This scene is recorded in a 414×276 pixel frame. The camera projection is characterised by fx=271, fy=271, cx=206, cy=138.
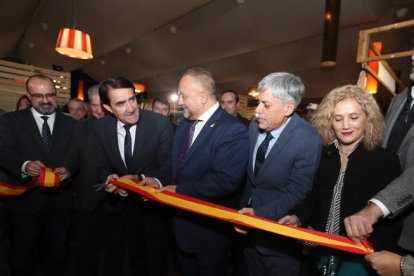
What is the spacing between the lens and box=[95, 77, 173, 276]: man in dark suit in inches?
90.7

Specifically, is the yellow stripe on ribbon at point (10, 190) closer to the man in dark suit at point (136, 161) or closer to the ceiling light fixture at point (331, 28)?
the man in dark suit at point (136, 161)

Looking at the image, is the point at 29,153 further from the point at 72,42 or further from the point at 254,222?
the point at 72,42

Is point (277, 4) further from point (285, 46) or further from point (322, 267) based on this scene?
point (322, 267)

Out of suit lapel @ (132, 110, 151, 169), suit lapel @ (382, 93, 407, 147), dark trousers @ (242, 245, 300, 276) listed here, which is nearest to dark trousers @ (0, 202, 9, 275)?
suit lapel @ (132, 110, 151, 169)

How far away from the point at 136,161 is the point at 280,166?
1230 mm

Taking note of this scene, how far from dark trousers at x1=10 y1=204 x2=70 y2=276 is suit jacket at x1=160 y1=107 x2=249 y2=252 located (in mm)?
A: 1331

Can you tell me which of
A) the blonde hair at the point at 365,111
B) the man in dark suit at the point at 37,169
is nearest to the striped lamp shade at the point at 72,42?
the man in dark suit at the point at 37,169

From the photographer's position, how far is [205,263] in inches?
73.4

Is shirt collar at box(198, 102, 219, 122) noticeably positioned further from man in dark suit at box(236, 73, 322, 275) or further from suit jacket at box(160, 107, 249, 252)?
man in dark suit at box(236, 73, 322, 275)

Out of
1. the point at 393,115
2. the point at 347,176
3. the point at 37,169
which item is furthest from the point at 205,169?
the point at 37,169

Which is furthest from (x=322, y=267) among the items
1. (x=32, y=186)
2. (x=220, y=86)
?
(x=220, y=86)

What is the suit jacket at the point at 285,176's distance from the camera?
1.61 m

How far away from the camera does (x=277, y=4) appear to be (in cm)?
722

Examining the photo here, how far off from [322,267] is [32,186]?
7.72 ft
